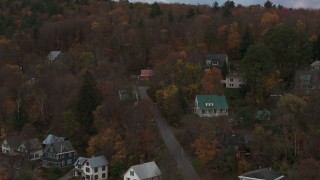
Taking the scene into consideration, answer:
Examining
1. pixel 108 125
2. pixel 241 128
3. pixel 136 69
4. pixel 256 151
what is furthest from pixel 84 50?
pixel 256 151

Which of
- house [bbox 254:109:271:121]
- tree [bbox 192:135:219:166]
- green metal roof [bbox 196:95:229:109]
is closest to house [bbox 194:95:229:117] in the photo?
green metal roof [bbox 196:95:229:109]

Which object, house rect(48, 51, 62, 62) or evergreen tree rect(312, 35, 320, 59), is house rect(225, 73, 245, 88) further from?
house rect(48, 51, 62, 62)

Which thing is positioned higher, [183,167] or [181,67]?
[181,67]

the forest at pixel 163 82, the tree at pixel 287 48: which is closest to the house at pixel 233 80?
the forest at pixel 163 82

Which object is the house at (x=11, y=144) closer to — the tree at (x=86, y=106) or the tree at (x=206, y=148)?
the tree at (x=86, y=106)

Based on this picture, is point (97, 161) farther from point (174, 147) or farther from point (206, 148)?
point (206, 148)

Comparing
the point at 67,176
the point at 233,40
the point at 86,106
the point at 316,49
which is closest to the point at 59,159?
the point at 67,176

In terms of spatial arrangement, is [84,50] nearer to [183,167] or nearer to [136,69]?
[136,69]
